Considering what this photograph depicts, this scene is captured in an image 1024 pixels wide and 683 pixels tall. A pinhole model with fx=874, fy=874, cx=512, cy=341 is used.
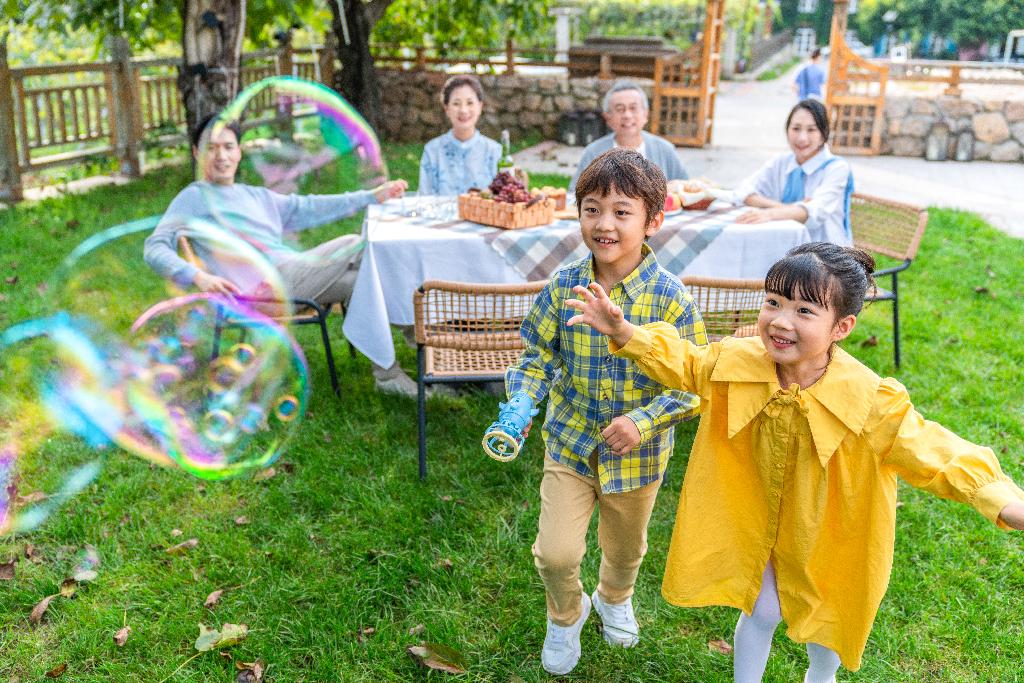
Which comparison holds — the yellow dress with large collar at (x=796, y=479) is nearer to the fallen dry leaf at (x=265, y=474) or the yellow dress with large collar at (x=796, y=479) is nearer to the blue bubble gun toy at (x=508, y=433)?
the blue bubble gun toy at (x=508, y=433)

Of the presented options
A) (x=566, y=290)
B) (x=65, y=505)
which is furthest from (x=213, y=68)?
(x=566, y=290)

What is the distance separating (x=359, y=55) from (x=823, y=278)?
11.7m

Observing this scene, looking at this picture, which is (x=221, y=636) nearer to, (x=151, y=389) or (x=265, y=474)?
(x=265, y=474)

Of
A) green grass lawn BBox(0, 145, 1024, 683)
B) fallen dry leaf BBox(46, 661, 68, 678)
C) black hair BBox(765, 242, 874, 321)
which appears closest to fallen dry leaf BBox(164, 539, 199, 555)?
green grass lawn BBox(0, 145, 1024, 683)

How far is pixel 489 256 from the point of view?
425 centimetres

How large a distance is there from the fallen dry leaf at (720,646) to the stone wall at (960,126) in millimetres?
11494

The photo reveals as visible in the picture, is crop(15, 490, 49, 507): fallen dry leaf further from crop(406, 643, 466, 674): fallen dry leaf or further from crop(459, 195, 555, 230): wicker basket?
crop(459, 195, 555, 230): wicker basket

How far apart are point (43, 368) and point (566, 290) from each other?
3.75 meters

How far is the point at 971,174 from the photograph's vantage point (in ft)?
37.2

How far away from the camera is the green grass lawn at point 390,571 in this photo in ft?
9.29

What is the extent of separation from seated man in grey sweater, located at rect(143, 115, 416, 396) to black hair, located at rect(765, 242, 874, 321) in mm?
2791

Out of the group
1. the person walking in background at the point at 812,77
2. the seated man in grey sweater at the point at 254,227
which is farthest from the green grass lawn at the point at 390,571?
the person walking in background at the point at 812,77

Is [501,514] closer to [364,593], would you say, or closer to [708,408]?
[364,593]

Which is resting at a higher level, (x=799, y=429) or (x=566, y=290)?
(x=566, y=290)
